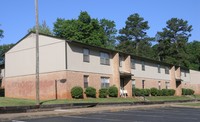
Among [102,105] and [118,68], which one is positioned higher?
[118,68]

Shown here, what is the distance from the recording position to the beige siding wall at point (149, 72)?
46.2m

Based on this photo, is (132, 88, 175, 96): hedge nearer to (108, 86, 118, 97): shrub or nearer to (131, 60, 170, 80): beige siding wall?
(131, 60, 170, 80): beige siding wall

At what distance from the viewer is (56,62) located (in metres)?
33.9

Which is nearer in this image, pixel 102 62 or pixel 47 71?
pixel 47 71

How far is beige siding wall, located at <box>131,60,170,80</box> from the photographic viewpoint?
151 ft

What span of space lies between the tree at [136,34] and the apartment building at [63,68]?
49660mm

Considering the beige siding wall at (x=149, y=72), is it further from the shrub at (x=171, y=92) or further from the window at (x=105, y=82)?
the window at (x=105, y=82)

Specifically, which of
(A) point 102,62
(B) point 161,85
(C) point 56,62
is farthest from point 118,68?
(B) point 161,85

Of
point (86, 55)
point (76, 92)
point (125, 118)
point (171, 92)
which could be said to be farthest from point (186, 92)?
point (125, 118)

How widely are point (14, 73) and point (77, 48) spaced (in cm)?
932

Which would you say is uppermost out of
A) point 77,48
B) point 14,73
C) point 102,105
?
point 77,48

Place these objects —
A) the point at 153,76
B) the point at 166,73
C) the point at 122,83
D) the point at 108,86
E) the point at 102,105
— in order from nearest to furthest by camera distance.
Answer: the point at 102,105
the point at 108,86
the point at 122,83
the point at 153,76
the point at 166,73

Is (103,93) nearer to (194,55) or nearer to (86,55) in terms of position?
(86,55)

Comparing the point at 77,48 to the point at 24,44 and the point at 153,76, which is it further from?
the point at 153,76
